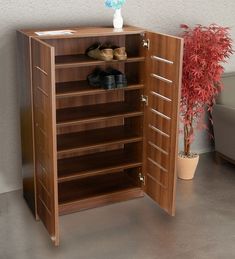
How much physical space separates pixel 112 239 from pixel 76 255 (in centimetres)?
30

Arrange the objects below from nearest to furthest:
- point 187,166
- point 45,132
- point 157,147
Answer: point 45,132
point 157,147
point 187,166

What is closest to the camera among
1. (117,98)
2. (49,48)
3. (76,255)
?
(49,48)

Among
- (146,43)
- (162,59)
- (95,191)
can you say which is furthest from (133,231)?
(146,43)

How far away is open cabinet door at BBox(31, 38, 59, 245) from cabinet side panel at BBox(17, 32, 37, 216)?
0.06 m

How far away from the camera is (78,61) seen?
3.23 meters

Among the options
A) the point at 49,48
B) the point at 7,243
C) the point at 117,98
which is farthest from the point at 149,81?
the point at 7,243

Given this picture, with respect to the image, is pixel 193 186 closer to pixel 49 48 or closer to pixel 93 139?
pixel 93 139

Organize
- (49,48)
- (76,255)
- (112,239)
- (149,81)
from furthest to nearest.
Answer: (149,81), (112,239), (76,255), (49,48)

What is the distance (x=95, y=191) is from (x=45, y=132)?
825 millimetres

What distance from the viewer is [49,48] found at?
2.70 meters

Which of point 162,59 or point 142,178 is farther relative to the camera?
point 142,178

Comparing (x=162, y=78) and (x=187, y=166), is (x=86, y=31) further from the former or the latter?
(x=187, y=166)

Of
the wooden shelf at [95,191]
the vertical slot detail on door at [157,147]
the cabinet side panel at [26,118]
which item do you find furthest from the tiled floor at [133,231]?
the vertical slot detail on door at [157,147]

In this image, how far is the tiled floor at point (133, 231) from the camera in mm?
2994
